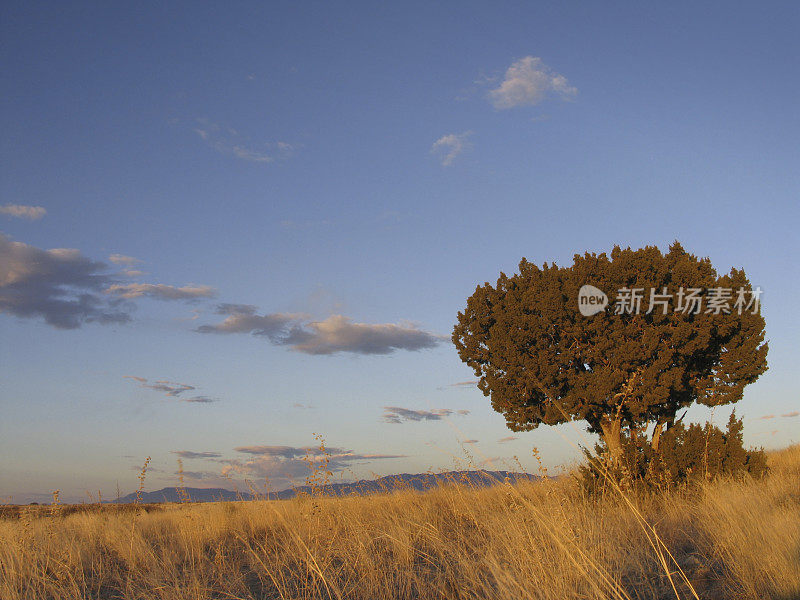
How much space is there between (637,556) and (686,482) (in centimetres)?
890

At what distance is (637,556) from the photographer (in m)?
5.12

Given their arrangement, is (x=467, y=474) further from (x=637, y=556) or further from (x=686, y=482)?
(x=686, y=482)

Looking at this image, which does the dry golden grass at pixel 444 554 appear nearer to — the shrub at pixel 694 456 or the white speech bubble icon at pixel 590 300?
the shrub at pixel 694 456

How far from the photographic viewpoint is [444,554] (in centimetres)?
597

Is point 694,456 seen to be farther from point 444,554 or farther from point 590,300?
point 444,554

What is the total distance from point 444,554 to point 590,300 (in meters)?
10.9

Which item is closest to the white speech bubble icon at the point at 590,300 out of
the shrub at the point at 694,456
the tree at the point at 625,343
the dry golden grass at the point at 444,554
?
the tree at the point at 625,343

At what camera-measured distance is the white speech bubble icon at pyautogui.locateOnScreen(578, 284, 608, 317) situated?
15208 mm

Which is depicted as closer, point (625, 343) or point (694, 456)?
point (694, 456)

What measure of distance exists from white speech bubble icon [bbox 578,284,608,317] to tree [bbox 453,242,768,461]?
0.14m

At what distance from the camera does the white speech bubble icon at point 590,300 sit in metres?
15.2

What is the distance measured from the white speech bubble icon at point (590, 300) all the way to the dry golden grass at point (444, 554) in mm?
6209

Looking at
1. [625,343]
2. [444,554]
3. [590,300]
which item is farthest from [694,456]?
[444,554]

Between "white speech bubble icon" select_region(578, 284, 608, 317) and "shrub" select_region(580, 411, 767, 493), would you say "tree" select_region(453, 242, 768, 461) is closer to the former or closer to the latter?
"white speech bubble icon" select_region(578, 284, 608, 317)
